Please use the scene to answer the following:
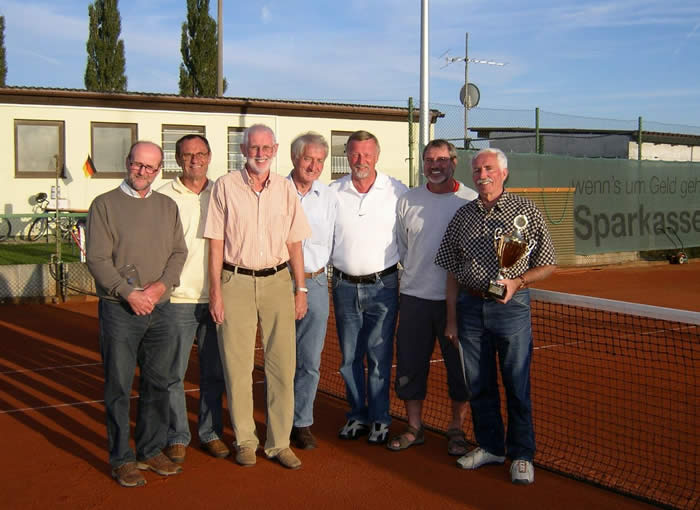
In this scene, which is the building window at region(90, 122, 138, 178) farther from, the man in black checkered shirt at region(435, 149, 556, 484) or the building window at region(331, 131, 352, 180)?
the man in black checkered shirt at region(435, 149, 556, 484)

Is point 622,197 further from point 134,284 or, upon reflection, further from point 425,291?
point 134,284

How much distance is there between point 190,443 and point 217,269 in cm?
141

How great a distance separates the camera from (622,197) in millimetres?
17578

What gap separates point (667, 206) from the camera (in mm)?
18781

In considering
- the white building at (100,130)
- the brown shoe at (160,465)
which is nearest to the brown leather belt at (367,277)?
the brown shoe at (160,465)

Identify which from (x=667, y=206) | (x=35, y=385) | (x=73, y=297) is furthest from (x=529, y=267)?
(x=667, y=206)

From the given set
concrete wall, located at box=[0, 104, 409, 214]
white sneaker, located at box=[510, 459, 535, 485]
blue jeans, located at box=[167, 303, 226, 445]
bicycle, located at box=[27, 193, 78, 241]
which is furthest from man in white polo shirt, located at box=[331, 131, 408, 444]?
concrete wall, located at box=[0, 104, 409, 214]

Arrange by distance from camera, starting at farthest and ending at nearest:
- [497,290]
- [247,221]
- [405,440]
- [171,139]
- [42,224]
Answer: [171,139] < [42,224] < [405,440] < [247,221] < [497,290]

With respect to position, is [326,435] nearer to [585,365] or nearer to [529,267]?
[529,267]

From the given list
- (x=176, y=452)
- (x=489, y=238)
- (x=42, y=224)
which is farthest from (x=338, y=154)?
(x=489, y=238)

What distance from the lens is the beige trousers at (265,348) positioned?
4.73m

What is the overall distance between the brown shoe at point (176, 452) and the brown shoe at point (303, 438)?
2.51 feet

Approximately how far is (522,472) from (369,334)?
4.58ft

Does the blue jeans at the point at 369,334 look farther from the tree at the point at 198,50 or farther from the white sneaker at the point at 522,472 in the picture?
the tree at the point at 198,50
